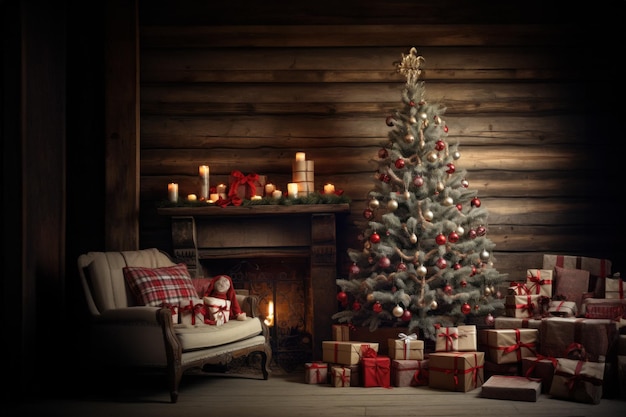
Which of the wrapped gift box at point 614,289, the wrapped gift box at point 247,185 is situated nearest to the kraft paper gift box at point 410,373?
the wrapped gift box at point 614,289

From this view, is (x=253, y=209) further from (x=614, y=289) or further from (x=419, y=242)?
(x=614, y=289)

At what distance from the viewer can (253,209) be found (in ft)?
19.9

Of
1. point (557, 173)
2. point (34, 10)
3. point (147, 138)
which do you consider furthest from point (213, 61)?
point (557, 173)

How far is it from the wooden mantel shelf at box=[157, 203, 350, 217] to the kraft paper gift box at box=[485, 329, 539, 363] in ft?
5.35

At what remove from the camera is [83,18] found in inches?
255

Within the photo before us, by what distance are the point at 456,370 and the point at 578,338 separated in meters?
0.85

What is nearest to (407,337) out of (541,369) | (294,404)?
(541,369)

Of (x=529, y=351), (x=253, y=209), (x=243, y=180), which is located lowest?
(x=529, y=351)

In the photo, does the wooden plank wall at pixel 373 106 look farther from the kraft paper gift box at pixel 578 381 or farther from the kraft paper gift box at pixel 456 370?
the kraft paper gift box at pixel 578 381

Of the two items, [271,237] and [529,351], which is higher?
[271,237]

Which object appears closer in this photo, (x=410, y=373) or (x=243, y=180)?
(x=410, y=373)

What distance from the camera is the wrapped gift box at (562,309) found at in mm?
5512

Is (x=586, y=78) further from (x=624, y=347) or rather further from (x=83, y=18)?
(x=83, y=18)

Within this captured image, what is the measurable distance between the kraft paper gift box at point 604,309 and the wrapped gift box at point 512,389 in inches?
35.6
